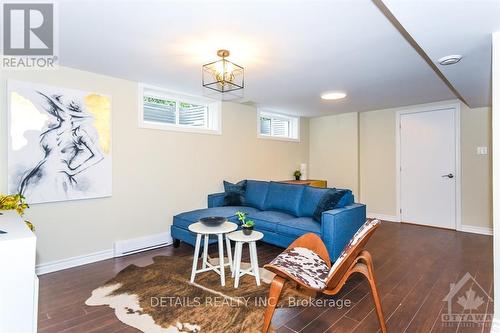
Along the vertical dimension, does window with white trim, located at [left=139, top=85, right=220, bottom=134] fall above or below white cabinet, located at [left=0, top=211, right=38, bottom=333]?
above

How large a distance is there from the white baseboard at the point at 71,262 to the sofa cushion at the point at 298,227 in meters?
2.18

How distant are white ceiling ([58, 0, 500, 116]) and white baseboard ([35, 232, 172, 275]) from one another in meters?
2.14

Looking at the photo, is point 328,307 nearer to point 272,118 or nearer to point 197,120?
point 197,120

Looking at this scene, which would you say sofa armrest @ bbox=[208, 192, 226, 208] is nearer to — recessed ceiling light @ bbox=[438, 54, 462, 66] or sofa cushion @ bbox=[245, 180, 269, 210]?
sofa cushion @ bbox=[245, 180, 269, 210]

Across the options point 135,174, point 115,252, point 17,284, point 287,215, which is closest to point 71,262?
Result: point 115,252

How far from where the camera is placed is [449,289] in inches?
100

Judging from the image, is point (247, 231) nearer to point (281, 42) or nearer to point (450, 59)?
point (281, 42)

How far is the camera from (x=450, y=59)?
2.39 m

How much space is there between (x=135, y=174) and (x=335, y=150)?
4.33 meters

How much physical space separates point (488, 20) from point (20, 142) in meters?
4.03

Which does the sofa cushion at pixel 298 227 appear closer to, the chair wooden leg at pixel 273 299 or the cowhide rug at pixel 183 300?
the cowhide rug at pixel 183 300

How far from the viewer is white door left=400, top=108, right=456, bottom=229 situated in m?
4.82

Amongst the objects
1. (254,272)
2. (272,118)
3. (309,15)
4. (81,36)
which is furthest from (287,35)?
(272,118)

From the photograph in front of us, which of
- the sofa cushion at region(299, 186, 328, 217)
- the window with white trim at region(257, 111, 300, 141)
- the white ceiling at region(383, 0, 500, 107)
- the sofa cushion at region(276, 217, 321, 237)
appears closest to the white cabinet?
the white ceiling at region(383, 0, 500, 107)
